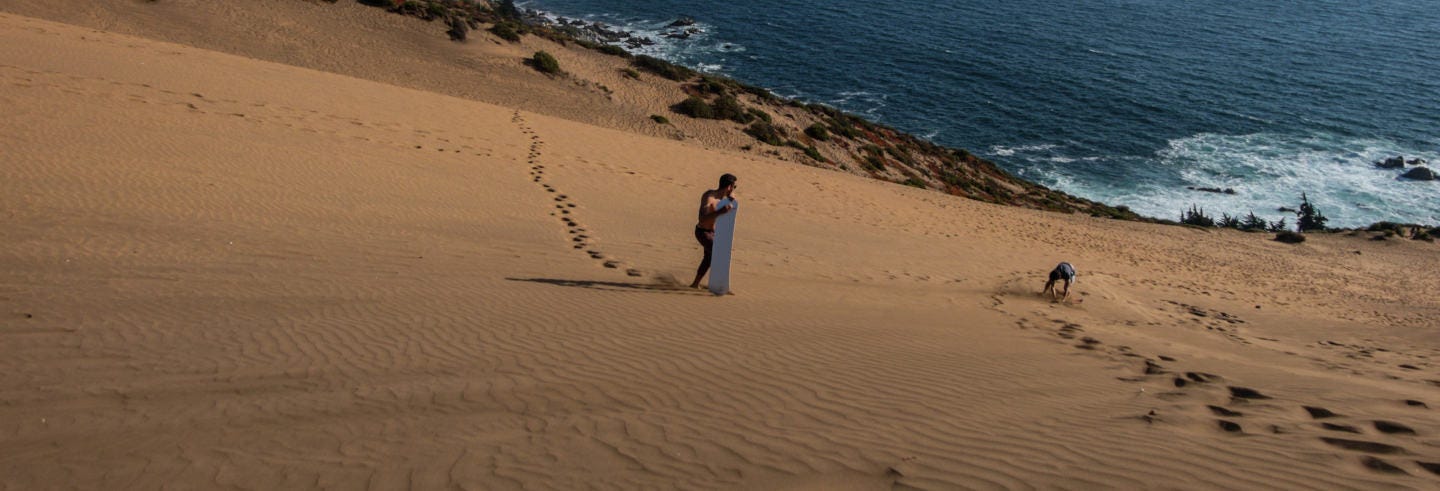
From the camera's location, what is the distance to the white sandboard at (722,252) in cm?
933

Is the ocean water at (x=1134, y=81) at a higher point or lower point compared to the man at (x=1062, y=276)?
higher

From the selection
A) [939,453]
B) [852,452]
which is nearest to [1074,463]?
[939,453]

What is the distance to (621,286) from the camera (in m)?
10.0

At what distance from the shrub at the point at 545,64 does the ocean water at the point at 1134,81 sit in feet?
58.8

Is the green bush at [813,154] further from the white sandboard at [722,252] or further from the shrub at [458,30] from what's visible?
the white sandboard at [722,252]

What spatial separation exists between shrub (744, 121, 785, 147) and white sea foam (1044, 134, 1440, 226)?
14.2 meters

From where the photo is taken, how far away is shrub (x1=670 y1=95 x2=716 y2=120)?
103ft

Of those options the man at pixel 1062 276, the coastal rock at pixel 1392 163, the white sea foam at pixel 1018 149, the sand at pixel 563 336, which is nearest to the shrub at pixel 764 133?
the sand at pixel 563 336

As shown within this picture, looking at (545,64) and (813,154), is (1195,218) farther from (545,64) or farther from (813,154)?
(545,64)

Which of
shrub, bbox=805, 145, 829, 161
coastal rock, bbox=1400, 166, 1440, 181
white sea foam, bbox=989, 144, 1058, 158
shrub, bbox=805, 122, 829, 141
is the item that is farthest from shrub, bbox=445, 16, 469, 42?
coastal rock, bbox=1400, 166, 1440, 181

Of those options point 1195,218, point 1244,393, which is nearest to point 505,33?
point 1195,218

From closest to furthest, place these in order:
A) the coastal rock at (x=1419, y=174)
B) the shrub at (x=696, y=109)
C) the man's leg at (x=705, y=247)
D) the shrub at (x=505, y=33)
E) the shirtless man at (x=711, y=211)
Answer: the shirtless man at (x=711, y=211) → the man's leg at (x=705, y=247) → the shrub at (x=696, y=109) → the shrub at (x=505, y=33) → the coastal rock at (x=1419, y=174)

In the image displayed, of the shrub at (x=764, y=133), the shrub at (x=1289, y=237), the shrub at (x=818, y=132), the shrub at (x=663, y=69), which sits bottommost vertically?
the shrub at (x=1289, y=237)

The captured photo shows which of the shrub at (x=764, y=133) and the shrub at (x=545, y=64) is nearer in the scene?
the shrub at (x=764, y=133)
